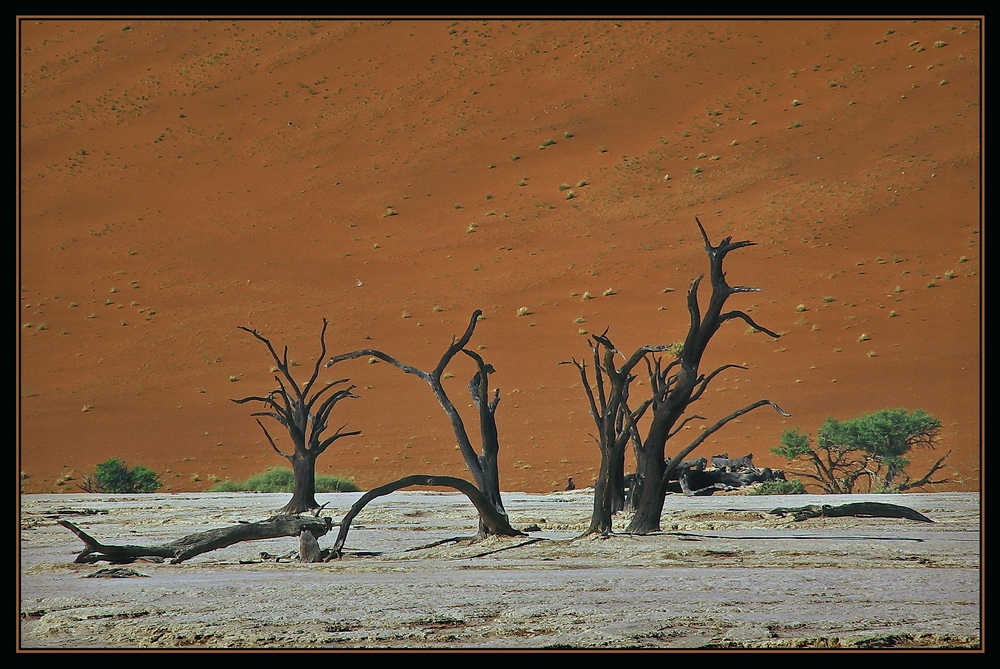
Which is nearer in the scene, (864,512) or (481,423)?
(481,423)

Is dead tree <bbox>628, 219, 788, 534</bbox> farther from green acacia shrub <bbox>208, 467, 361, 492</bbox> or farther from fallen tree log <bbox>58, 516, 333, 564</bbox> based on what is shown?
green acacia shrub <bbox>208, 467, 361, 492</bbox>

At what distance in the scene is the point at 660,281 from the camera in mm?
37969

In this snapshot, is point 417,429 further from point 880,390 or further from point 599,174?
point 599,174

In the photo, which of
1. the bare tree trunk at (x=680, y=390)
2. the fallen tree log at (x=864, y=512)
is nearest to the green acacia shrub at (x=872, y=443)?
the fallen tree log at (x=864, y=512)

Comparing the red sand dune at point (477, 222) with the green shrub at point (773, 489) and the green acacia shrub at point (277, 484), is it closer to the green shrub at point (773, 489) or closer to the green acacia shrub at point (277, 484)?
the green acacia shrub at point (277, 484)

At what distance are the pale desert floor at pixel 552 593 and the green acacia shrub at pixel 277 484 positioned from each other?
1258cm

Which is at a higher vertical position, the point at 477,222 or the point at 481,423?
the point at 477,222

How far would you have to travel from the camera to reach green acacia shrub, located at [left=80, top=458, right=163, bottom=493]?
1028 inches

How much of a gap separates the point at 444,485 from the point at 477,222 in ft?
111

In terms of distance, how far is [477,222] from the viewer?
42.9 meters

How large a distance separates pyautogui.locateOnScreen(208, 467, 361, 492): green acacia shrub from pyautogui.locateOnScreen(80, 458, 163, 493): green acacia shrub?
144 cm

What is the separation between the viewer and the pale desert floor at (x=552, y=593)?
19.8 feet

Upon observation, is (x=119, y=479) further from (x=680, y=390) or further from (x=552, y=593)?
(x=552, y=593)

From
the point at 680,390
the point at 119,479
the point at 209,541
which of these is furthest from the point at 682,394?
the point at 119,479
